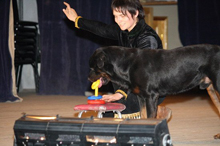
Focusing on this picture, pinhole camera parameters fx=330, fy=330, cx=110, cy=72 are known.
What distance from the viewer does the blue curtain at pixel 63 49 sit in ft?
18.7

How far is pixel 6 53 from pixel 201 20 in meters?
3.42

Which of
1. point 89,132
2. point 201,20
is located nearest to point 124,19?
point 89,132

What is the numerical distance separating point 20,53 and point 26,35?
13.9 inches

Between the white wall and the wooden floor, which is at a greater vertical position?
the white wall

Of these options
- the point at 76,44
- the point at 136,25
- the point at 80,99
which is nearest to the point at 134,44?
the point at 136,25

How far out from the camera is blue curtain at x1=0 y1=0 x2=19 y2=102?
5117 millimetres

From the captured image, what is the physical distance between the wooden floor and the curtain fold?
296 millimetres

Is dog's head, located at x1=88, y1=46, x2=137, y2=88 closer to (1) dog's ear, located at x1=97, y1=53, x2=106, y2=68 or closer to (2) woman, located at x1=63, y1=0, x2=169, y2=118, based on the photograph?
(1) dog's ear, located at x1=97, y1=53, x2=106, y2=68

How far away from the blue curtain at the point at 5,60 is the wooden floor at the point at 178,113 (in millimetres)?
300

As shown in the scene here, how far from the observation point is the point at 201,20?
5934 mm

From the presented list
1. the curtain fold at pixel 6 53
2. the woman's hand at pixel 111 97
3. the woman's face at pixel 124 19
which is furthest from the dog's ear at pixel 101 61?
the curtain fold at pixel 6 53

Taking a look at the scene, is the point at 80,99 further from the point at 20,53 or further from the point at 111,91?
the point at 20,53

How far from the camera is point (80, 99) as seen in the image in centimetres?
533

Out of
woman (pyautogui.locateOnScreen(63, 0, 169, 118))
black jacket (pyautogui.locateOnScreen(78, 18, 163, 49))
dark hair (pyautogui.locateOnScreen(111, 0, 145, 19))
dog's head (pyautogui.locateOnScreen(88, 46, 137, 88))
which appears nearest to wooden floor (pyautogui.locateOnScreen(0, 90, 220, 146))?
woman (pyautogui.locateOnScreen(63, 0, 169, 118))
